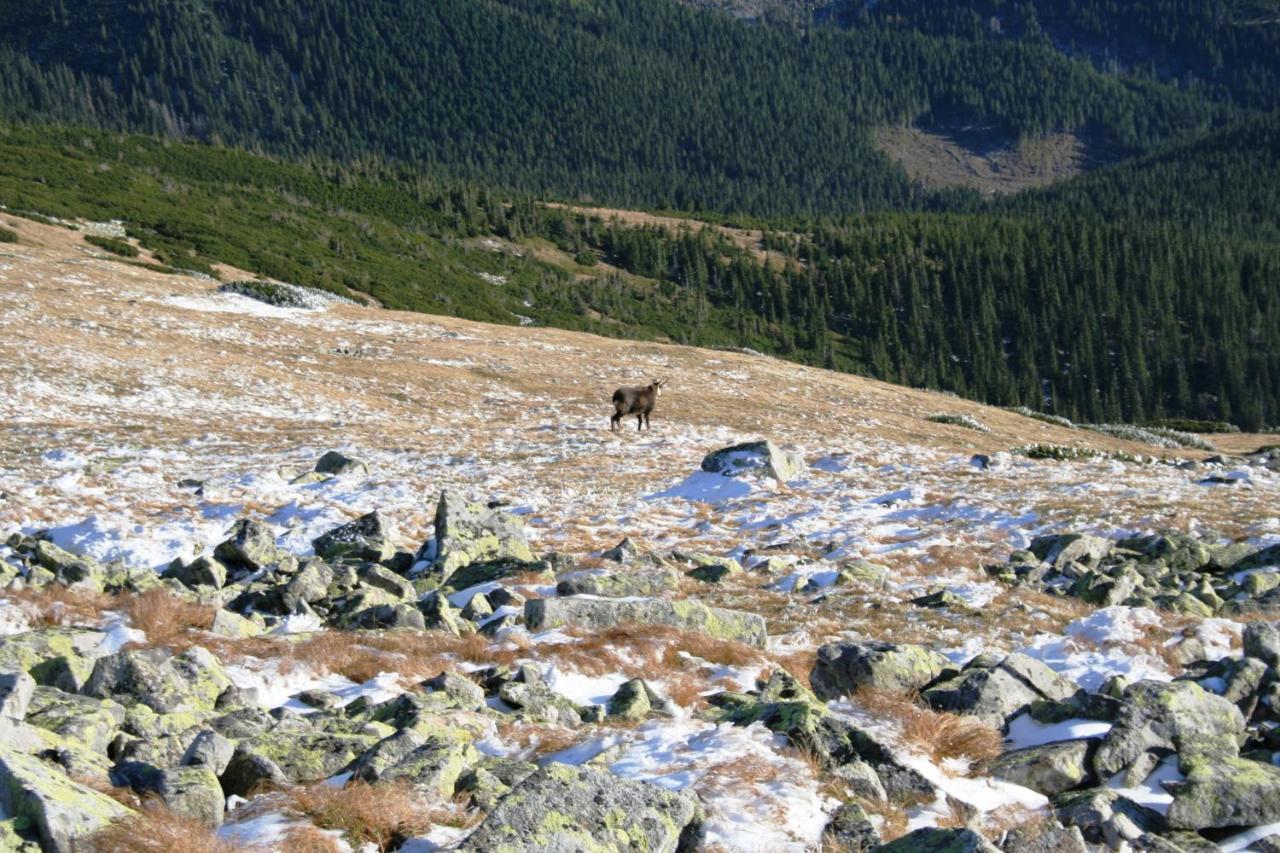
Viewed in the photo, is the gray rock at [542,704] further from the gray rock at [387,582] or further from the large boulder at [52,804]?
the gray rock at [387,582]

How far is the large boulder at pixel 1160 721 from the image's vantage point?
27.3 ft

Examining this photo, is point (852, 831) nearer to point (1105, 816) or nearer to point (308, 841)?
point (1105, 816)

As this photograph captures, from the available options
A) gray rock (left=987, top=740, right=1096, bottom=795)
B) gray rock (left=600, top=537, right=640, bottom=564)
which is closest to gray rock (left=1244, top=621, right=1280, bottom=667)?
gray rock (left=987, top=740, right=1096, bottom=795)

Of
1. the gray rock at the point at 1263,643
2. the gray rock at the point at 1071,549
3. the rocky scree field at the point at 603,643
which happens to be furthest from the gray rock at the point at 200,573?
the gray rock at the point at 1071,549

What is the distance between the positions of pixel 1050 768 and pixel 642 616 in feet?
18.3

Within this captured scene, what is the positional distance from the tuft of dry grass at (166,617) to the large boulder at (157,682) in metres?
1.42

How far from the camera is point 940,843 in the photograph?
6461mm

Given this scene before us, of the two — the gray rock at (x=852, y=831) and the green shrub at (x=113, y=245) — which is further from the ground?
the green shrub at (x=113, y=245)

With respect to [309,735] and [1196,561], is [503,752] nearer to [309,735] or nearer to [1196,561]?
[309,735]

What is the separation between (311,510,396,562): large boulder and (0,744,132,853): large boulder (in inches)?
422

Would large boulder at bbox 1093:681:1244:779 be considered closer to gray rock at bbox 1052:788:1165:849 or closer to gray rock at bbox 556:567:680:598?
gray rock at bbox 1052:788:1165:849

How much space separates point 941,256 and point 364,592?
194555 millimetres

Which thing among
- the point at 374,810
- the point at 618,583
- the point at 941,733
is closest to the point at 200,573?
the point at 618,583

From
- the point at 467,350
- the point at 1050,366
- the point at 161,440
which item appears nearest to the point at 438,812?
the point at 161,440
